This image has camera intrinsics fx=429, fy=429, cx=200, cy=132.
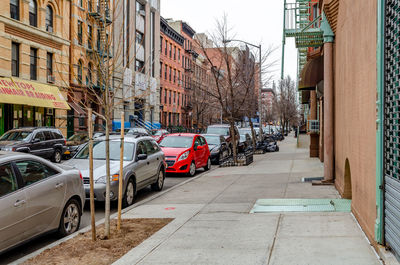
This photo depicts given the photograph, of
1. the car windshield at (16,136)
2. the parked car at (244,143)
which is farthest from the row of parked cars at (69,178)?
the parked car at (244,143)

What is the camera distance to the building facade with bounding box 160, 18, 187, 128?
2072 inches

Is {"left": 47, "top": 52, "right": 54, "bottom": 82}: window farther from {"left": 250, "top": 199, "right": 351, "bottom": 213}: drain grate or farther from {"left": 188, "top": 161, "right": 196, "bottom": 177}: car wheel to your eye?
{"left": 250, "top": 199, "right": 351, "bottom": 213}: drain grate

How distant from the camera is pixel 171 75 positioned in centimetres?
5616

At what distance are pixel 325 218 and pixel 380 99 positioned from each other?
296 cm

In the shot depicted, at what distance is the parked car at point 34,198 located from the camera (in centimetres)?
563

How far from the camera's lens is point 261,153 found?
27641mm

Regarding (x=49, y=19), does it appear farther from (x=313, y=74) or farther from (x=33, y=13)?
(x=313, y=74)

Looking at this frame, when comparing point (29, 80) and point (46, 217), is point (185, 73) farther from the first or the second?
point (46, 217)

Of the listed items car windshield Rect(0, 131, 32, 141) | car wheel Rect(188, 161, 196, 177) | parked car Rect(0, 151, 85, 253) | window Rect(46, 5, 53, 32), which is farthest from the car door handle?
window Rect(46, 5, 53, 32)

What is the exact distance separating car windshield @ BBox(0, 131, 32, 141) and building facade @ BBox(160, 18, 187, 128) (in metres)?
32.2

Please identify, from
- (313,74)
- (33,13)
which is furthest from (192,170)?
(33,13)

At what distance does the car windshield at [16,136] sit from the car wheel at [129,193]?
11159 mm

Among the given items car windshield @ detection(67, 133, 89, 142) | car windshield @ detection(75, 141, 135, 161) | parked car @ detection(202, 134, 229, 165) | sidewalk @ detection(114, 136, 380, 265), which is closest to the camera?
sidewalk @ detection(114, 136, 380, 265)

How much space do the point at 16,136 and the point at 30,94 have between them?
358 inches
